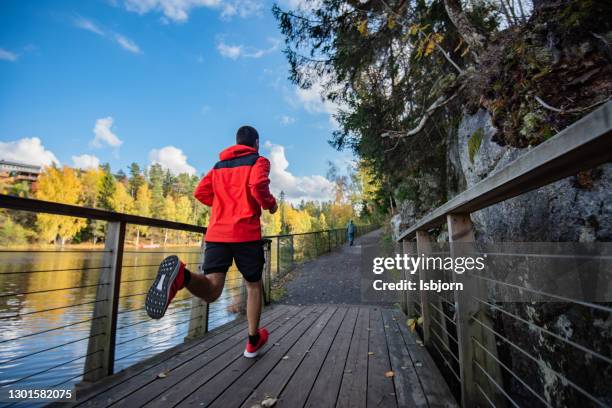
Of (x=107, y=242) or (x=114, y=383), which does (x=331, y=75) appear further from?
(x=114, y=383)

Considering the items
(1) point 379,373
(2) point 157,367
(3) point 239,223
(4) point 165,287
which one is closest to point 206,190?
(3) point 239,223

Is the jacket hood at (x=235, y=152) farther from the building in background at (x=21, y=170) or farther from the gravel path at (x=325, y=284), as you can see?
the building in background at (x=21, y=170)

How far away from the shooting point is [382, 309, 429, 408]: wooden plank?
1715 mm

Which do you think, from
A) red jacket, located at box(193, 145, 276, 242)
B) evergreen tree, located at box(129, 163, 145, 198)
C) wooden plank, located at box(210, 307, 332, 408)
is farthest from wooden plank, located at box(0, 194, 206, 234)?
evergreen tree, located at box(129, 163, 145, 198)

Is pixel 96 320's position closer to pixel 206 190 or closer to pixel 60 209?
pixel 60 209

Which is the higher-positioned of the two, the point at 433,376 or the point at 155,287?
the point at 155,287

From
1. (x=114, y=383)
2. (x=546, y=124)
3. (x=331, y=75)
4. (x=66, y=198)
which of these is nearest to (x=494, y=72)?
(x=546, y=124)

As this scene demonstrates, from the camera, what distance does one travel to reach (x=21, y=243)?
29188 mm

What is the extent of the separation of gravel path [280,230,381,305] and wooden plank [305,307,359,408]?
375cm

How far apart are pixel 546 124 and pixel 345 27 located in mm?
4200

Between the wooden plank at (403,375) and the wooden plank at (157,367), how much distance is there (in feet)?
4.96

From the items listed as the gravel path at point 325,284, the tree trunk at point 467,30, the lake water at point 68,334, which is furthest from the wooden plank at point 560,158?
the gravel path at point 325,284

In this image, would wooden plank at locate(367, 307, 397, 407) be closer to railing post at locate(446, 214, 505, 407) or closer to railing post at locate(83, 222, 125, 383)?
railing post at locate(446, 214, 505, 407)

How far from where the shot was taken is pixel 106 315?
6.90 ft
